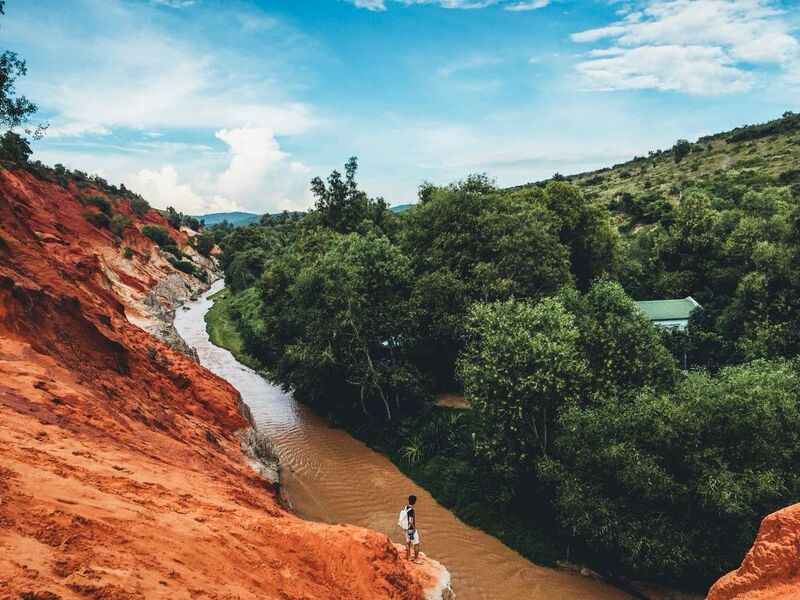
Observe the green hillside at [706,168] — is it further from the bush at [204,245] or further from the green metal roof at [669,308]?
the bush at [204,245]

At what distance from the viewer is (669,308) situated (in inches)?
1676

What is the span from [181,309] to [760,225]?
69495 mm

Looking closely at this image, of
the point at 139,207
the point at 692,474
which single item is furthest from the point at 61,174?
the point at 692,474

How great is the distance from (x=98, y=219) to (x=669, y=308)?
241 ft

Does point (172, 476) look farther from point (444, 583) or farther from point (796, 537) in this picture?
point (796, 537)

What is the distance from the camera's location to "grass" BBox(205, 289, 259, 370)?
45875 mm

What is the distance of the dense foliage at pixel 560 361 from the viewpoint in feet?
52.0

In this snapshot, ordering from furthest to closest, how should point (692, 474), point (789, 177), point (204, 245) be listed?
point (204, 245) < point (789, 177) < point (692, 474)

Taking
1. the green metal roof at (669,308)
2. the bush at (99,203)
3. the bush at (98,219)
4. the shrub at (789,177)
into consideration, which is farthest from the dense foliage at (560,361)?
the bush at (99,203)

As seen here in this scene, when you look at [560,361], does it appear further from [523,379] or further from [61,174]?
[61,174]

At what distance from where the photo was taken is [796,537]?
8.19 meters

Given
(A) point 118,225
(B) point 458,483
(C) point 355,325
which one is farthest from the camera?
(A) point 118,225

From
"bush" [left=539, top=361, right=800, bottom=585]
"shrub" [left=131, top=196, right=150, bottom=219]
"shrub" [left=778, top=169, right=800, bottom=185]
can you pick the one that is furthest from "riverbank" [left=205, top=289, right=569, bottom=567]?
"shrub" [left=131, top=196, right=150, bottom=219]

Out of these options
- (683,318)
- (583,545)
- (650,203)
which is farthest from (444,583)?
(650,203)
